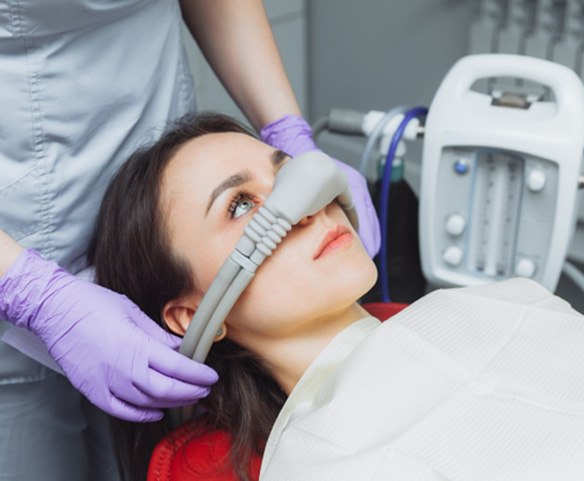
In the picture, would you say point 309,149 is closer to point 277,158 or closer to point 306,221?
point 277,158

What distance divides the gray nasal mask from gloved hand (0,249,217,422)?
0.06m

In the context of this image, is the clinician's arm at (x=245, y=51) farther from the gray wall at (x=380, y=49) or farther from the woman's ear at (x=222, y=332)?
the gray wall at (x=380, y=49)

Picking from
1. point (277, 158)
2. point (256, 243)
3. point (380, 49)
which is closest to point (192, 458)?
point (256, 243)

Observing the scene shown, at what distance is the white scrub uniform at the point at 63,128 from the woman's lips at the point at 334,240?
1.32ft

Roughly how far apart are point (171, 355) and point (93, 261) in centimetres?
33

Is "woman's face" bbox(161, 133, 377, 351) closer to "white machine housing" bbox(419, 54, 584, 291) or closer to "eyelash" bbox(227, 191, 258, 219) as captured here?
"eyelash" bbox(227, 191, 258, 219)

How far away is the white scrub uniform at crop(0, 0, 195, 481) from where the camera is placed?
1195 mm

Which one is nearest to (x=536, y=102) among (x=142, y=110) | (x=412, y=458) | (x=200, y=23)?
(x=200, y=23)

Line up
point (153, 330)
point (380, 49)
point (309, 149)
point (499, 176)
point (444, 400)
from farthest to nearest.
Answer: point (380, 49) → point (499, 176) → point (309, 149) → point (153, 330) → point (444, 400)

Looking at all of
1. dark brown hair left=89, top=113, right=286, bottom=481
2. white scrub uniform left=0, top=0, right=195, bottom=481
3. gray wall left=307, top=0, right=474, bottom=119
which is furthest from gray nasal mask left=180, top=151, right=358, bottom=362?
gray wall left=307, top=0, right=474, bottom=119

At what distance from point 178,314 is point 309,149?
44cm

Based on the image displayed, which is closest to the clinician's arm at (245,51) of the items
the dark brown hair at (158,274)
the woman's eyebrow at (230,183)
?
the dark brown hair at (158,274)

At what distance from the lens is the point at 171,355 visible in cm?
114

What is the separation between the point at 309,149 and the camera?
1551mm
